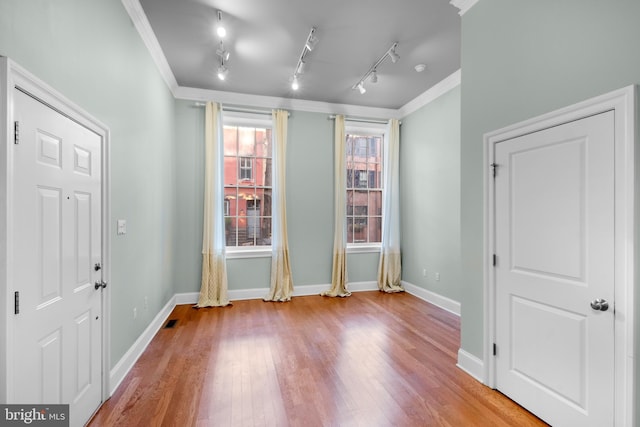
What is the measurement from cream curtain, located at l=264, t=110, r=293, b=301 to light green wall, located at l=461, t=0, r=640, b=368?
275 centimetres

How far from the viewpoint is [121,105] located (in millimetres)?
2404

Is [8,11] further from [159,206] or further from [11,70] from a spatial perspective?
[159,206]

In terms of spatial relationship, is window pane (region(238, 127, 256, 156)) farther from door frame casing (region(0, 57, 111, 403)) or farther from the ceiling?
door frame casing (region(0, 57, 111, 403))

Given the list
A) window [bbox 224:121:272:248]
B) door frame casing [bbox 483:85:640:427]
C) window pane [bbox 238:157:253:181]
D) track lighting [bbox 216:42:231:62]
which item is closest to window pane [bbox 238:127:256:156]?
window [bbox 224:121:272:248]

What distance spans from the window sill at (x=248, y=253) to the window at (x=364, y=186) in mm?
1532

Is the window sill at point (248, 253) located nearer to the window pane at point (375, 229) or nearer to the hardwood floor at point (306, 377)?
the hardwood floor at point (306, 377)

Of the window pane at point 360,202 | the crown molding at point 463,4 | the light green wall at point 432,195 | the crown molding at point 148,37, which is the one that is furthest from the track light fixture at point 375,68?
the crown molding at point 148,37

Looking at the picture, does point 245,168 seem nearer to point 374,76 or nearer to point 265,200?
point 265,200

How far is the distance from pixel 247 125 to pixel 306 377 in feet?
12.7

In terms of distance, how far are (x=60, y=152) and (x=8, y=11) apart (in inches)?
26.2

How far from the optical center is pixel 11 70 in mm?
1222

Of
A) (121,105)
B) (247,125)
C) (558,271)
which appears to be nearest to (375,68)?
(247,125)

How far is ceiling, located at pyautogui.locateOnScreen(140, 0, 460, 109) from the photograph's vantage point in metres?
2.62

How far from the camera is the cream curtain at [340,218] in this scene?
190 inches
